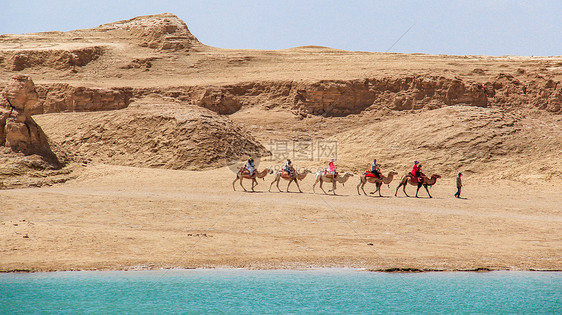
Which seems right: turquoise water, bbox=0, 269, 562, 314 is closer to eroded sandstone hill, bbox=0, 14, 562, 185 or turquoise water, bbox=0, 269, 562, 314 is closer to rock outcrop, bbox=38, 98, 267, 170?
eroded sandstone hill, bbox=0, 14, 562, 185

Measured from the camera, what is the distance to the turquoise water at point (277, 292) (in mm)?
10383

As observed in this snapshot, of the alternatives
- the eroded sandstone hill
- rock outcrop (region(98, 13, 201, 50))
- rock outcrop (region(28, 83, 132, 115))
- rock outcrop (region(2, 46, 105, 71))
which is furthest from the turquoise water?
rock outcrop (region(98, 13, 201, 50))

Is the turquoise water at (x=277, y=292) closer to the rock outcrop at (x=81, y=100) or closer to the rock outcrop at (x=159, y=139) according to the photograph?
the rock outcrop at (x=159, y=139)

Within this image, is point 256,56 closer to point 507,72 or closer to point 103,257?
point 507,72

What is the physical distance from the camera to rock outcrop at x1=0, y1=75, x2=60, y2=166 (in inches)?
1031

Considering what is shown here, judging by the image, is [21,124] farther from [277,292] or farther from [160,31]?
[160,31]

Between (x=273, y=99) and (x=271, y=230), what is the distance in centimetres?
3019

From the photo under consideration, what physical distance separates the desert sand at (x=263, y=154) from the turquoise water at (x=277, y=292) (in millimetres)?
713

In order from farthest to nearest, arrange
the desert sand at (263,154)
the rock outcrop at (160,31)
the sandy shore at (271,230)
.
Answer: the rock outcrop at (160,31), the desert sand at (263,154), the sandy shore at (271,230)

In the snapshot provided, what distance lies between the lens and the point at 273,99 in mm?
45688

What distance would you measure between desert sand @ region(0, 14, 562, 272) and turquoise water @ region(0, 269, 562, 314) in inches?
28.1

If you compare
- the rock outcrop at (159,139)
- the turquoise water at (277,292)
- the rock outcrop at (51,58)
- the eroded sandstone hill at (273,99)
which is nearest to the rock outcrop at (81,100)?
the eroded sandstone hill at (273,99)

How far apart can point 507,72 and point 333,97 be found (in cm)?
1491

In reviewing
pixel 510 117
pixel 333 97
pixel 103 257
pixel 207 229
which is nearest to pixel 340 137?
pixel 333 97
